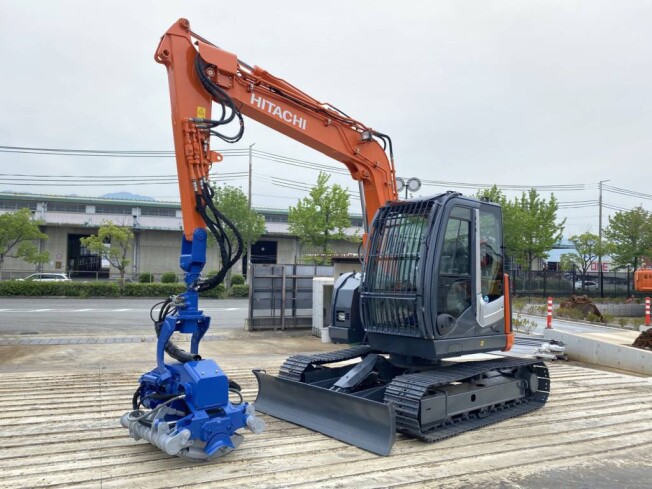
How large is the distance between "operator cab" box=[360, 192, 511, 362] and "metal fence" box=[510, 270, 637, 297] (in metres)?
20.6

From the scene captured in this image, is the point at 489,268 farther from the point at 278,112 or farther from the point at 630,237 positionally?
the point at 630,237

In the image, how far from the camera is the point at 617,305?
24.2m

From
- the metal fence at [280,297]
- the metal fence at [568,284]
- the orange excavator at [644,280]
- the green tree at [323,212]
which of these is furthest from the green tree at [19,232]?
the orange excavator at [644,280]

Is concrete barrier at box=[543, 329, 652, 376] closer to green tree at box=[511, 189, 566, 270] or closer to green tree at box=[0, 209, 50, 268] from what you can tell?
green tree at box=[511, 189, 566, 270]

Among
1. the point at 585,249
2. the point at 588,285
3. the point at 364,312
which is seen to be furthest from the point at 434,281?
the point at 585,249

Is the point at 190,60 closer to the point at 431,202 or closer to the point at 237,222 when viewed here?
the point at 431,202

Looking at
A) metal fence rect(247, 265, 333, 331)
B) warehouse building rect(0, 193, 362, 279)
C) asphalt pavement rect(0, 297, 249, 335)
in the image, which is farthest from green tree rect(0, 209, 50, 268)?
metal fence rect(247, 265, 333, 331)

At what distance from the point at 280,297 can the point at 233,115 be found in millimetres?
10091

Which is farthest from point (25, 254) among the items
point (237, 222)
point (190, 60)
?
point (190, 60)

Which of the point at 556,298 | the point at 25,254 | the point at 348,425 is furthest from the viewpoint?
the point at 25,254

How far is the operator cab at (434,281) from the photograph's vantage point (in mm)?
5914

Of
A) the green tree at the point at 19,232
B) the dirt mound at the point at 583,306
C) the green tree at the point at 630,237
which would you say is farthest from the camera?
the green tree at the point at 630,237

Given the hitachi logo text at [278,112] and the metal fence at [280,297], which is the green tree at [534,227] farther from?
the hitachi logo text at [278,112]

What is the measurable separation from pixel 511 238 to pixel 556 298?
671 cm
